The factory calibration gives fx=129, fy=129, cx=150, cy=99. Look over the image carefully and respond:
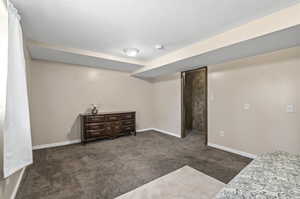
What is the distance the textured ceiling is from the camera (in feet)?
5.23

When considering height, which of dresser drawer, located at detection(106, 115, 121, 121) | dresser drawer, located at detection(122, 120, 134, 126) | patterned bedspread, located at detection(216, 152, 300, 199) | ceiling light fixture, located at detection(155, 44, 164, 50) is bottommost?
dresser drawer, located at detection(122, 120, 134, 126)

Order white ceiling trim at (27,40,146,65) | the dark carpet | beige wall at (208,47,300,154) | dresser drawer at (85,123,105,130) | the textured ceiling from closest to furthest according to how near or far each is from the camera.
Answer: the textured ceiling → the dark carpet → beige wall at (208,47,300,154) → white ceiling trim at (27,40,146,65) → dresser drawer at (85,123,105,130)

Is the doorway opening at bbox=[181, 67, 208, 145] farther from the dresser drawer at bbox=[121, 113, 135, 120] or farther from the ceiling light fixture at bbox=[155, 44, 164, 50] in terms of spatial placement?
the ceiling light fixture at bbox=[155, 44, 164, 50]

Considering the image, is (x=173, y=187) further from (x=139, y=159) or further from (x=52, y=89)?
(x=52, y=89)

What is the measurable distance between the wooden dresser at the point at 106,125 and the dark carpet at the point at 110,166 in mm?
298

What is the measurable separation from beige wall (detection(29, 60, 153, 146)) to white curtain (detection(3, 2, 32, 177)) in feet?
6.80

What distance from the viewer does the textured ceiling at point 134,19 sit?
1.59m

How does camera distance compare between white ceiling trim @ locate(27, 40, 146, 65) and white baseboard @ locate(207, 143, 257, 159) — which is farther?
white baseboard @ locate(207, 143, 257, 159)

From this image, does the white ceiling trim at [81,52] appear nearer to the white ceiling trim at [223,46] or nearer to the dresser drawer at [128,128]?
the white ceiling trim at [223,46]

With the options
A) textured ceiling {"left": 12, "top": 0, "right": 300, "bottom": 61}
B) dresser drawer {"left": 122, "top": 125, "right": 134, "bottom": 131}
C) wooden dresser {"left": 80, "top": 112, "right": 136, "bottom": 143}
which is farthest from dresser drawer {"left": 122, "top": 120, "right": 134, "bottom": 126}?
textured ceiling {"left": 12, "top": 0, "right": 300, "bottom": 61}

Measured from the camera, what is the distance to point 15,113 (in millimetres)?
1412

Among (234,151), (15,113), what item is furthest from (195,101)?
(15,113)

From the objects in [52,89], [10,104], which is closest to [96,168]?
[10,104]

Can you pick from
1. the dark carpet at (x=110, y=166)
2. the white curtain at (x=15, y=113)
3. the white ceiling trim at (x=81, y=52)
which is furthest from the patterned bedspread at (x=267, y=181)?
the white ceiling trim at (x=81, y=52)
